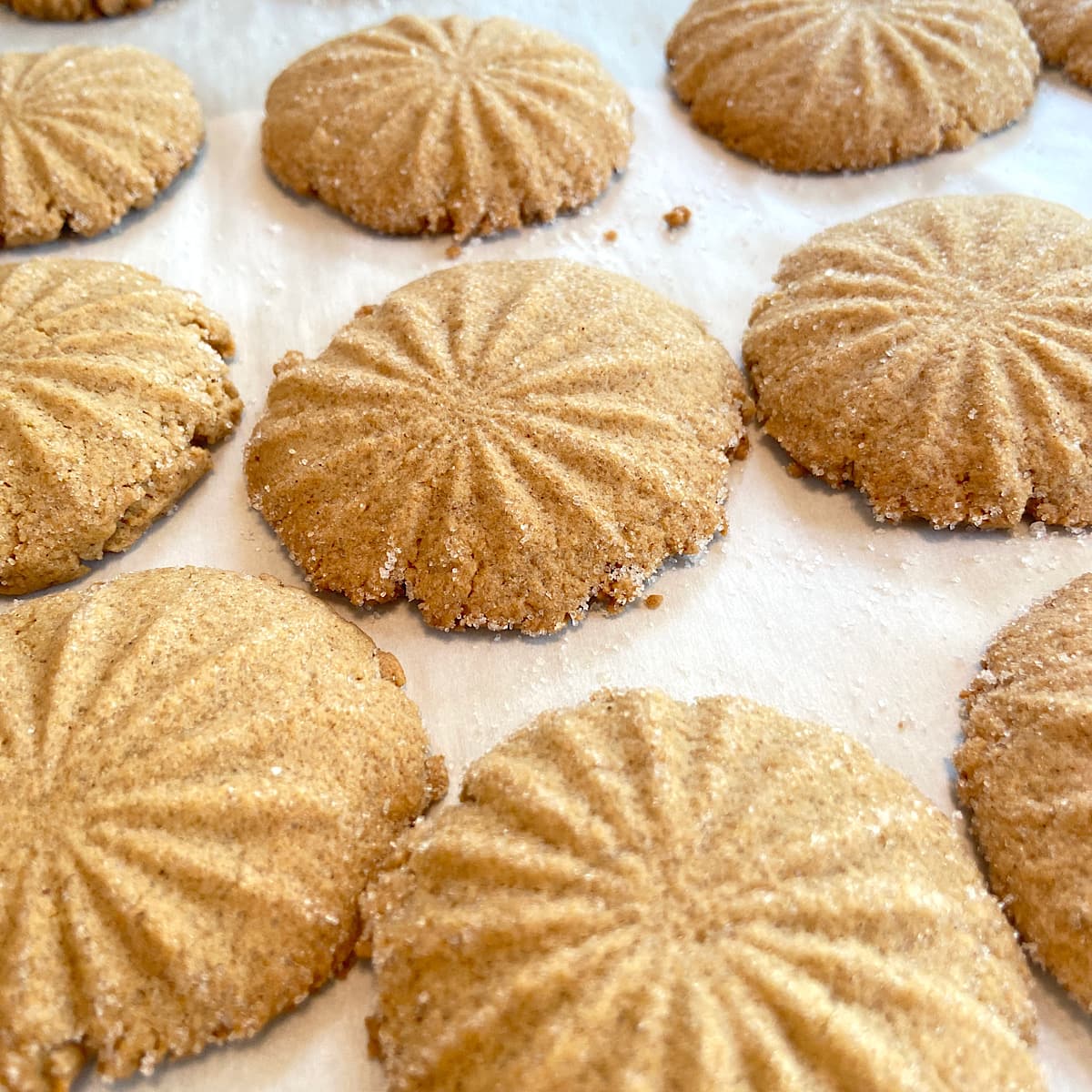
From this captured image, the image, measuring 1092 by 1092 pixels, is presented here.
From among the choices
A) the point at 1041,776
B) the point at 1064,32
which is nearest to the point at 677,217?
the point at 1064,32

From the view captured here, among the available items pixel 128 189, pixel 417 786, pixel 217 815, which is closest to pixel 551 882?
pixel 417 786

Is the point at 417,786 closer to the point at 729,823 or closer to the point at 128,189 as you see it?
the point at 729,823

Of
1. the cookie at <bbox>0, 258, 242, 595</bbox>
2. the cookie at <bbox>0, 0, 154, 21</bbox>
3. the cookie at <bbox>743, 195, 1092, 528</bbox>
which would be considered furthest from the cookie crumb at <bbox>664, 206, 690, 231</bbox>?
the cookie at <bbox>0, 0, 154, 21</bbox>

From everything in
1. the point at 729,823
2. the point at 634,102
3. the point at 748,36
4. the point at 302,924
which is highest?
the point at 748,36

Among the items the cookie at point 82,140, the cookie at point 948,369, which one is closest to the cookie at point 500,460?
the cookie at point 948,369

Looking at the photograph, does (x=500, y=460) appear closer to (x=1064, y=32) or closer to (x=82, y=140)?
(x=82, y=140)

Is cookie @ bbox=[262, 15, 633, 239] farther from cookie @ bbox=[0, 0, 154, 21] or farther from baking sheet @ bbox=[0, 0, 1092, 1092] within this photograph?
cookie @ bbox=[0, 0, 154, 21]

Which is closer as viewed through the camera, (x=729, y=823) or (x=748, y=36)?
(x=729, y=823)
